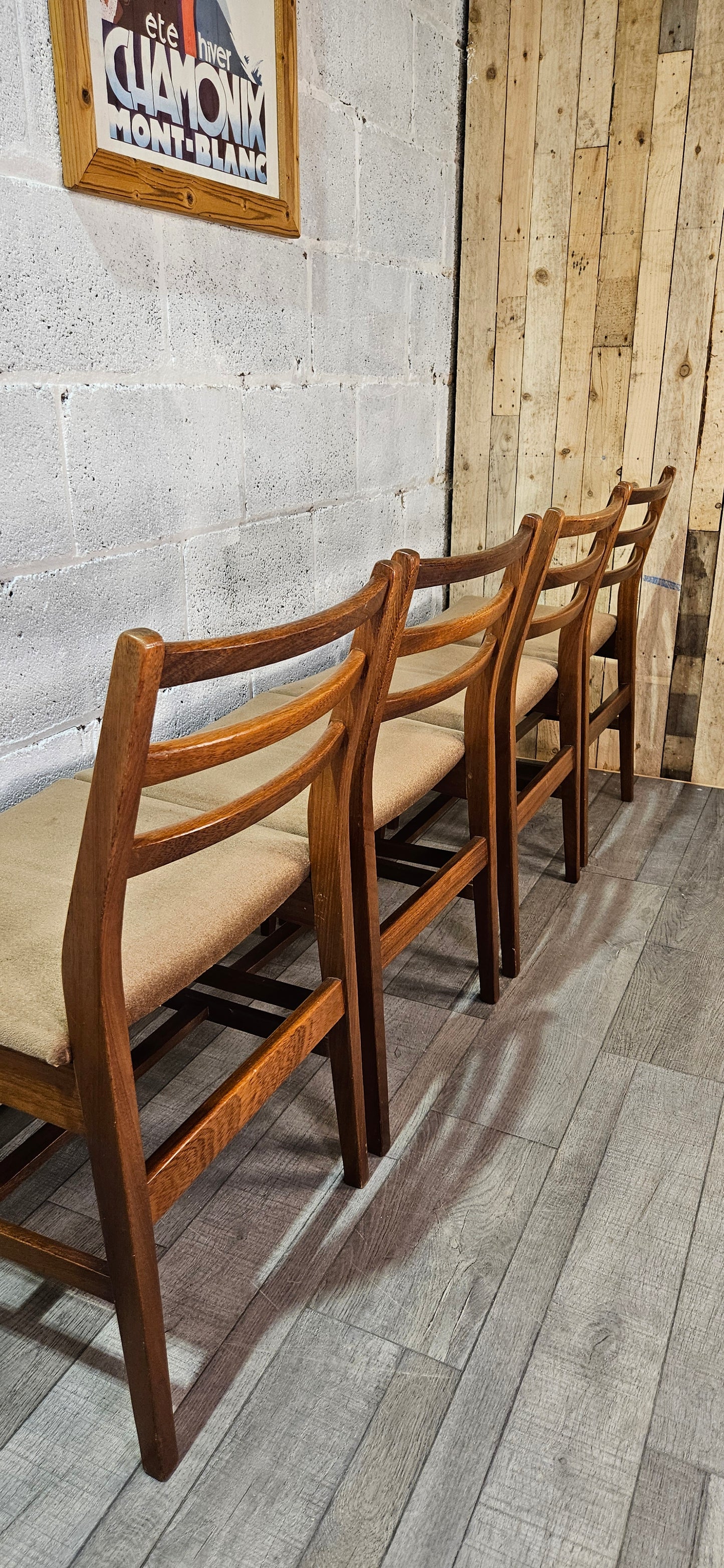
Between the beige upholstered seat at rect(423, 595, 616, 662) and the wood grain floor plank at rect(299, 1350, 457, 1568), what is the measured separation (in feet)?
4.66

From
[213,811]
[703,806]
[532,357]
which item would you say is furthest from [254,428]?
[703,806]

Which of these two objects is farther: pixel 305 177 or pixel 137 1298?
pixel 305 177

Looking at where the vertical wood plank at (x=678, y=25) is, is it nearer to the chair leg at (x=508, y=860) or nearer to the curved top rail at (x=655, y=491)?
the curved top rail at (x=655, y=491)

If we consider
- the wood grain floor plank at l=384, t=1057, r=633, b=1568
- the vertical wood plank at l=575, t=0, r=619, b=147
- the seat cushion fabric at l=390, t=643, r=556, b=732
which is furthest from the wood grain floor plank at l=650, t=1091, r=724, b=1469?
Result: the vertical wood plank at l=575, t=0, r=619, b=147

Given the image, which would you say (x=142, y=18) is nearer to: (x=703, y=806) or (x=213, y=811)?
(x=213, y=811)

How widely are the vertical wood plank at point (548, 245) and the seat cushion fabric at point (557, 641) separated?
1.71ft

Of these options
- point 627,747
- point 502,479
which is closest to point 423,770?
point 627,747

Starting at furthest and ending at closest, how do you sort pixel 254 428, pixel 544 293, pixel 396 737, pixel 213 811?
pixel 544 293, pixel 254 428, pixel 396 737, pixel 213 811

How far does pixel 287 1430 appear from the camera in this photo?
1068 millimetres

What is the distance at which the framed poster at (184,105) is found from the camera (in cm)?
144

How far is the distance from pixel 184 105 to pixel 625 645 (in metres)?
1.57

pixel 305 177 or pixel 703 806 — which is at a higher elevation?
pixel 305 177

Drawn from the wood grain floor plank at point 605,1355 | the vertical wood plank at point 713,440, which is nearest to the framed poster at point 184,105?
the vertical wood plank at point 713,440

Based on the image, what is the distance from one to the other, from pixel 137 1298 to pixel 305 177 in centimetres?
202
